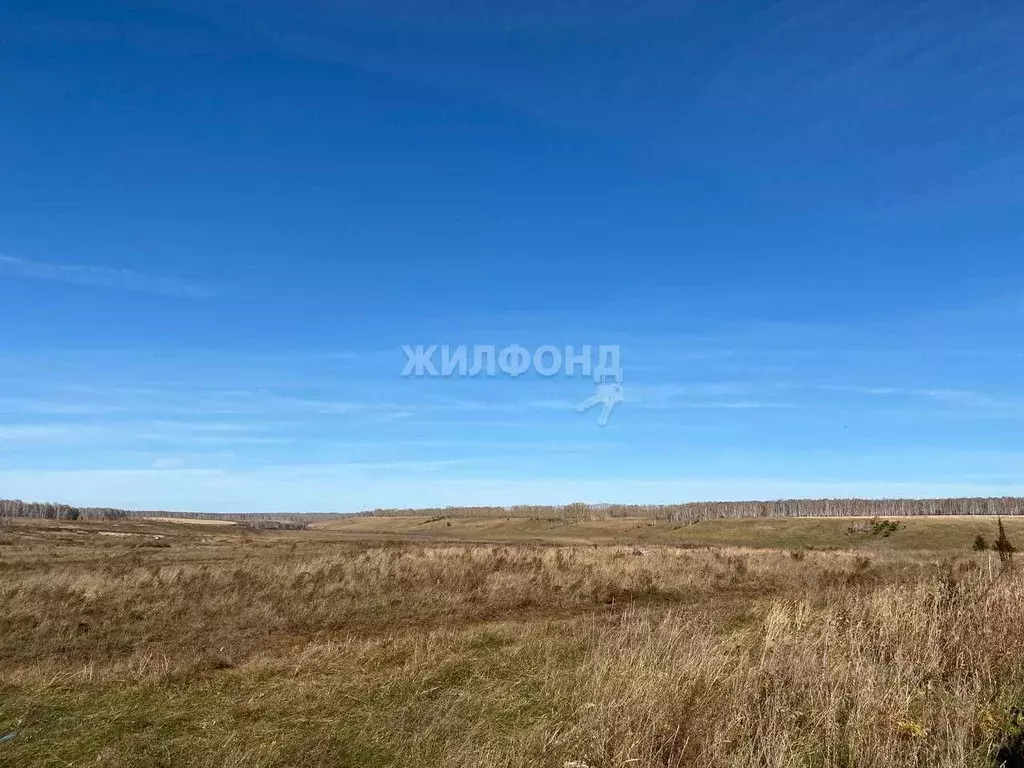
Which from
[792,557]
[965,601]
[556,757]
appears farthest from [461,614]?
[792,557]

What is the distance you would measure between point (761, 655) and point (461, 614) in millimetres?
→ 11148

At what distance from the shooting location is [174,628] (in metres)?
17.2

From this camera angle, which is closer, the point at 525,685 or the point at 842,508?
the point at 525,685

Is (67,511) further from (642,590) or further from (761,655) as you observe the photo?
(761,655)

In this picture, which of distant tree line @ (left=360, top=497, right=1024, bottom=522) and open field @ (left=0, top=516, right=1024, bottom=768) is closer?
open field @ (left=0, top=516, right=1024, bottom=768)

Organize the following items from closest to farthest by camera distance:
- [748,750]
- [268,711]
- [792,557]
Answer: [748,750] < [268,711] < [792,557]

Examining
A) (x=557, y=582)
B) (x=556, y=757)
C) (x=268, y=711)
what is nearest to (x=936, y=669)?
(x=556, y=757)

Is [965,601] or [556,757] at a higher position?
[965,601]

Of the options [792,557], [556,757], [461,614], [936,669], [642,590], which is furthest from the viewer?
[792,557]

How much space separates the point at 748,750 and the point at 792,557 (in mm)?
28288

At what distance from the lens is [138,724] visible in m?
8.49

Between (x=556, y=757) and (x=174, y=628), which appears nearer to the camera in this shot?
(x=556, y=757)

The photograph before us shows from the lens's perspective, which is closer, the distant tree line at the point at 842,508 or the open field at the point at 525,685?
the open field at the point at 525,685

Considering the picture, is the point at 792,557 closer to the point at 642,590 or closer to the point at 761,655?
the point at 642,590
